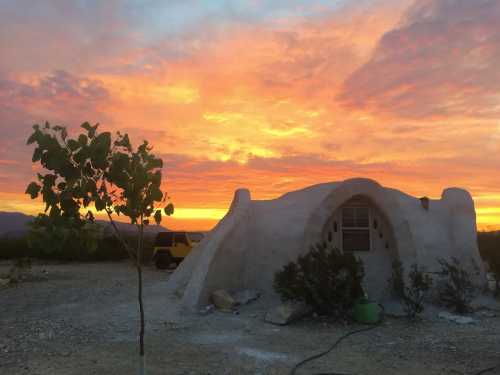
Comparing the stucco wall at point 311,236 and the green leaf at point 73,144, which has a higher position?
the green leaf at point 73,144

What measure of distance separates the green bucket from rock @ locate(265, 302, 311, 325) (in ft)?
3.71

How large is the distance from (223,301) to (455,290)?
586cm

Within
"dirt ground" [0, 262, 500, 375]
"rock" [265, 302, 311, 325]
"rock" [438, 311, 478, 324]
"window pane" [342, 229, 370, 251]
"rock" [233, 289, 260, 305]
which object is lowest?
"dirt ground" [0, 262, 500, 375]

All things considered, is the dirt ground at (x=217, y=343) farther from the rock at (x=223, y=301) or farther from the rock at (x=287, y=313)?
the rock at (x=223, y=301)

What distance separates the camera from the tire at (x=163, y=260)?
944 inches

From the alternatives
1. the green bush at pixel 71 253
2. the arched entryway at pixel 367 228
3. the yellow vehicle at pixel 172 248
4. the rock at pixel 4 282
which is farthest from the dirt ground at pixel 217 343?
the green bush at pixel 71 253

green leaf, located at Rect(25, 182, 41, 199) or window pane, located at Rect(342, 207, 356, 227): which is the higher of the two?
window pane, located at Rect(342, 207, 356, 227)

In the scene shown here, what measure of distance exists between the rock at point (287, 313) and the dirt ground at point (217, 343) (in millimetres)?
209

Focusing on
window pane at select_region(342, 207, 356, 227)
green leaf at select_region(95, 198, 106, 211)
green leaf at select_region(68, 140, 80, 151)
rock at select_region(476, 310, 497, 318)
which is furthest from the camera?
window pane at select_region(342, 207, 356, 227)

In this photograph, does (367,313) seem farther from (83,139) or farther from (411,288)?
(83,139)

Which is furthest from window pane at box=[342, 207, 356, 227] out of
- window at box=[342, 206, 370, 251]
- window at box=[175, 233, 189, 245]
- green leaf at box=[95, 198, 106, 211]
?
window at box=[175, 233, 189, 245]

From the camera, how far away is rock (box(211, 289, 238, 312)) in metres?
12.4

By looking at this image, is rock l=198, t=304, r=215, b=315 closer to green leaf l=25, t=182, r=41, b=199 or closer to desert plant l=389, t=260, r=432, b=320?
desert plant l=389, t=260, r=432, b=320

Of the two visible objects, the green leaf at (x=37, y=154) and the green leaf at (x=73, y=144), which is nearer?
the green leaf at (x=37, y=154)
